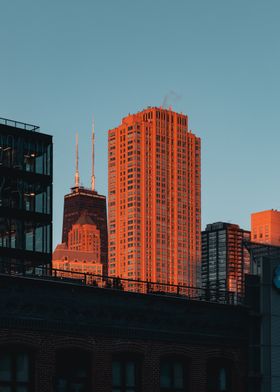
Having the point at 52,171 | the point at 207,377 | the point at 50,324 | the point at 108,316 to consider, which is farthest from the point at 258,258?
the point at 52,171

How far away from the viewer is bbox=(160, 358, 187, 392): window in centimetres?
3741

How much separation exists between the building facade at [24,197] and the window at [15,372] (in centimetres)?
8042

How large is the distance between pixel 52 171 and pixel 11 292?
300ft

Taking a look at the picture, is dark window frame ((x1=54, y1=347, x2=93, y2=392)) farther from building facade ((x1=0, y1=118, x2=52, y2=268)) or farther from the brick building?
building facade ((x1=0, y1=118, x2=52, y2=268))

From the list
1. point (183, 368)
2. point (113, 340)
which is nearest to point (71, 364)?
point (113, 340)

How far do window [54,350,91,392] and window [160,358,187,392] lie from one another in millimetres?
3622

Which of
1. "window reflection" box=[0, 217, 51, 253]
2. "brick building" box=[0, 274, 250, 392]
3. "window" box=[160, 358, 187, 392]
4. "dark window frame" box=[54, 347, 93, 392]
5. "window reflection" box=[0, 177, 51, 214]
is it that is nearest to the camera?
"brick building" box=[0, 274, 250, 392]

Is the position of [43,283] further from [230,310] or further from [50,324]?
[230,310]

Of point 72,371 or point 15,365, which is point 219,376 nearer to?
point 72,371

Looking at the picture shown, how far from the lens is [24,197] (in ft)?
390

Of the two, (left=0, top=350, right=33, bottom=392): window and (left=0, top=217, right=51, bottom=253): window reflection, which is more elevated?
(left=0, top=217, right=51, bottom=253): window reflection

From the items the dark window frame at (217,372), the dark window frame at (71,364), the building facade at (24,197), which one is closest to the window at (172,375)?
the dark window frame at (217,372)

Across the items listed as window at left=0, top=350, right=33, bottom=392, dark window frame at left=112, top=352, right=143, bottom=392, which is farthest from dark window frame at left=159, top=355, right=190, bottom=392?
window at left=0, top=350, right=33, bottom=392

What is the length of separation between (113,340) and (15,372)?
13.8ft
